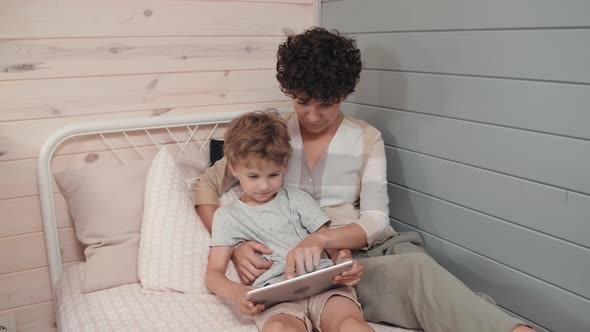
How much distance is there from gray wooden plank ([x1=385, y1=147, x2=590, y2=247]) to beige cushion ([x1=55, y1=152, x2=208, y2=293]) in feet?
3.02

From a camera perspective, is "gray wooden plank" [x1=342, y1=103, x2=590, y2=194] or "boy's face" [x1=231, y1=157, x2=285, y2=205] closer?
"gray wooden plank" [x1=342, y1=103, x2=590, y2=194]

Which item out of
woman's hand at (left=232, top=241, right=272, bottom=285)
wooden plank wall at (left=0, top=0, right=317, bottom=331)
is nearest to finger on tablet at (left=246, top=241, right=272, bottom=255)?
woman's hand at (left=232, top=241, right=272, bottom=285)

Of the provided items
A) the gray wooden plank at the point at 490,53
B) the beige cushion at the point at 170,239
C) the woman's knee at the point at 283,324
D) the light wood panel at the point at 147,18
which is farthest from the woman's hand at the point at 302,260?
the light wood panel at the point at 147,18

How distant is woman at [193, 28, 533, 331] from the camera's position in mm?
1437

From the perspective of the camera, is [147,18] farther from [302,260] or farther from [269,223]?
[302,260]

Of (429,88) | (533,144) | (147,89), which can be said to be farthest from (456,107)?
(147,89)

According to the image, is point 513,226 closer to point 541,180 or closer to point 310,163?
point 541,180

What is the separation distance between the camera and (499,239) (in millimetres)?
1635

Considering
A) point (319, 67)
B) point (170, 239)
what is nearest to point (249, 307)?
point (170, 239)

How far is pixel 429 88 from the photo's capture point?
180 centimetres

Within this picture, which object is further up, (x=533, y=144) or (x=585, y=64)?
(x=585, y=64)

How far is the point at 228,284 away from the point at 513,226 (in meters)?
0.83

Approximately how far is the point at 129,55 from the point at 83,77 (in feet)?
0.57

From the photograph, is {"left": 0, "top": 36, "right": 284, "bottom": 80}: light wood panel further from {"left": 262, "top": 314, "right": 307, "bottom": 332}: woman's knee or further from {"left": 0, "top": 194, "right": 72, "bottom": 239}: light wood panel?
{"left": 262, "top": 314, "right": 307, "bottom": 332}: woman's knee
